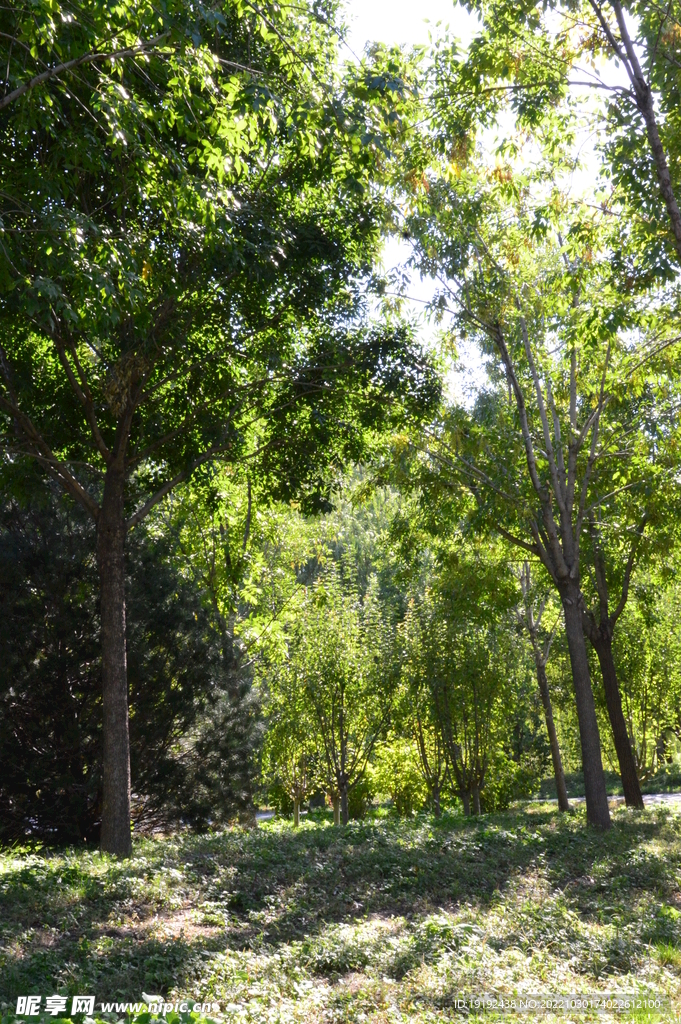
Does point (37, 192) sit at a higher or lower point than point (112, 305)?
higher

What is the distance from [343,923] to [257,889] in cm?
113

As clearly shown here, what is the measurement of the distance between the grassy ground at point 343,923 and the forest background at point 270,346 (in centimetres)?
177

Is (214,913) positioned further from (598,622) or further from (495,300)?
(598,622)

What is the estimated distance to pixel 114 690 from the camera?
8.79m

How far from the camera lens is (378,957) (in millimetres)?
5746

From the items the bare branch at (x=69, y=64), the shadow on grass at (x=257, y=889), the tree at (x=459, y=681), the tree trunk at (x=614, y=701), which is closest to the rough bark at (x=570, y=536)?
the shadow on grass at (x=257, y=889)

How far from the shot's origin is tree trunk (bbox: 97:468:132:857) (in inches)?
340

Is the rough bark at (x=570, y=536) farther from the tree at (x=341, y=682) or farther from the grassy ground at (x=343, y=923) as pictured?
the tree at (x=341, y=682)

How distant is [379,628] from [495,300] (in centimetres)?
1011

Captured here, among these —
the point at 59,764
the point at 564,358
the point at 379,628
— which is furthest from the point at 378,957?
the point at 379,628

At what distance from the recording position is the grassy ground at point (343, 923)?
5039 mm

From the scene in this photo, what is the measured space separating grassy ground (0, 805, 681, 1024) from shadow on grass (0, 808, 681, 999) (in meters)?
0.02

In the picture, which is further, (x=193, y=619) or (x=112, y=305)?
(x=193, y=619)

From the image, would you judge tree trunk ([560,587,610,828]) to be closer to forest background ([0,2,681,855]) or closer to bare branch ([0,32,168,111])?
forest background ([0,2,681,855])
